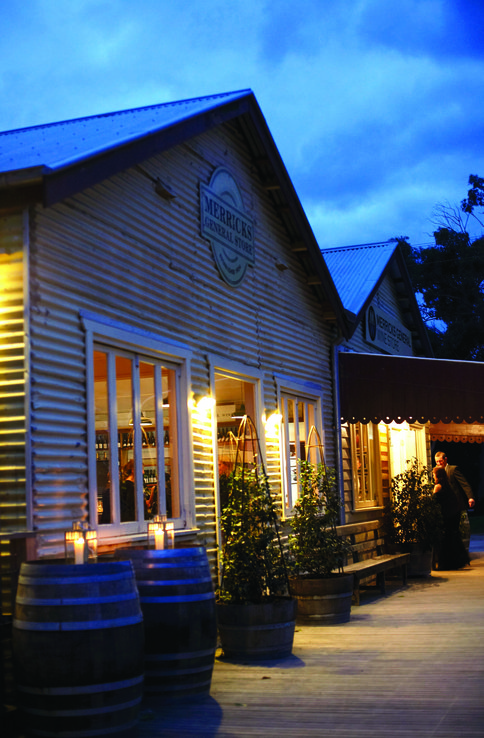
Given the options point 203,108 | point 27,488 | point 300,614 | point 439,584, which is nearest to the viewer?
point 27,488

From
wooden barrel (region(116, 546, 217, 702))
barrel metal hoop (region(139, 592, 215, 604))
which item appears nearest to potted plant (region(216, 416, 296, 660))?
wooden barrel (region(116, 546, 217, 702))

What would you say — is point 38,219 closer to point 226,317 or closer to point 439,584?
point 226,317

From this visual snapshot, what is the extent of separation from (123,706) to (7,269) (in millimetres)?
2990

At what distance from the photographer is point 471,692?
5672mm

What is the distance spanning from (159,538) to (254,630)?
1.30 metres

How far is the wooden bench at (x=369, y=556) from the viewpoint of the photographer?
34.3 feet

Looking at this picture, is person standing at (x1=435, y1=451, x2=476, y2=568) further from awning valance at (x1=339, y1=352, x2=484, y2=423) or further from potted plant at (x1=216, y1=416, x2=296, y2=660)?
potted plant at (x1=216, y1=416, x2=296, y2=660)

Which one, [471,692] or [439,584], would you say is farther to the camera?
[439,584]

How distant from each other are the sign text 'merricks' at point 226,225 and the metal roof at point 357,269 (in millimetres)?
4622

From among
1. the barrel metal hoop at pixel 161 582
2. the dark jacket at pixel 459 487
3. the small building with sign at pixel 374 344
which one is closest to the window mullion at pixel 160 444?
the barrel metal hoop at pixel 161 582

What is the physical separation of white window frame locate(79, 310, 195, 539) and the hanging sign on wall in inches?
323

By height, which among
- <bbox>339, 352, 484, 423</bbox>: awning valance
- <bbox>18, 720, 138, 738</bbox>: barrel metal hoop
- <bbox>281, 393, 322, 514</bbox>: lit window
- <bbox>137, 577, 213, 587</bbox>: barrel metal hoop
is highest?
<bbox>339, 352, 484, 423</bbox>: awning valance

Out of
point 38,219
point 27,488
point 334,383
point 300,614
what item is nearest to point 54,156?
point 38,219

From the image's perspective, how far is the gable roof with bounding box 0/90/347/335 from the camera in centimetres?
560
